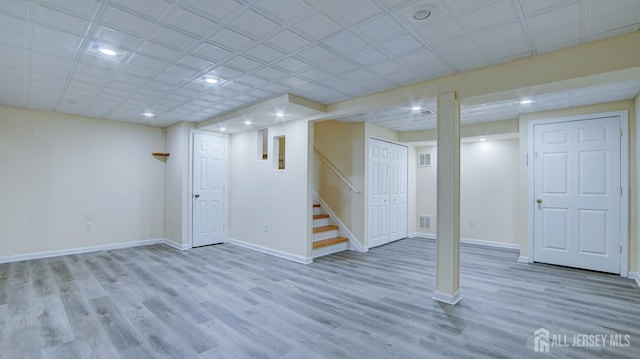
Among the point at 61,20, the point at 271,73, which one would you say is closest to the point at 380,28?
the point at 271,73

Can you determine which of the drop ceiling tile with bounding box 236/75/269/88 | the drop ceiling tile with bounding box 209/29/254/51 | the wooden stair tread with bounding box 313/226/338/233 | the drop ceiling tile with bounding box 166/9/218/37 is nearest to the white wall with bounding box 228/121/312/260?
the wooden stair tread with bounding box 313/226/338/233

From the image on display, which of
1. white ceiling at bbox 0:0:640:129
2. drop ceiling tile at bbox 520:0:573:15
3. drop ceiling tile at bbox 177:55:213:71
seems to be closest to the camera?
drop ceiling tile at bbox 520:0:573:15

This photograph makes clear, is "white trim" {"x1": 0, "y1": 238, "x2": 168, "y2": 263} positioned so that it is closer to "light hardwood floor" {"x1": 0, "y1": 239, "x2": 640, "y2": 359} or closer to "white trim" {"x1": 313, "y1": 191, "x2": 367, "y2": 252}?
"light hardwood floor" {"x1": 0, "y1": 239, "x2": 640, "y2": 359}

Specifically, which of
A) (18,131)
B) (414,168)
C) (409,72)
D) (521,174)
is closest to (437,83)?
(409,72)

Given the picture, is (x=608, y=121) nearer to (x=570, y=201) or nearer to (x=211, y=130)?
(x=570, y=201)

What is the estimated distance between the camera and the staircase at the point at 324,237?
518 cm

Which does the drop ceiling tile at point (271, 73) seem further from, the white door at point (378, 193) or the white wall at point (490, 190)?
the white wall at point (490, 190)

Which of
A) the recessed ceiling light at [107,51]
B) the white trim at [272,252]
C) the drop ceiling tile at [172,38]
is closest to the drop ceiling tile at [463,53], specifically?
the drop ceiling tile at [172,38]

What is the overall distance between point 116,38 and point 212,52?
75cm

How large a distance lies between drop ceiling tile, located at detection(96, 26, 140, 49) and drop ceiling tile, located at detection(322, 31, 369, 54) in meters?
1.60

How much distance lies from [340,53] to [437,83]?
49.8 inches

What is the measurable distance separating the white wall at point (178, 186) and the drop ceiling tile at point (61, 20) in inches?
137

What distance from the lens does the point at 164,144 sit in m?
6.39

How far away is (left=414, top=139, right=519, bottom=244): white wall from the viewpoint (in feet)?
19.6
